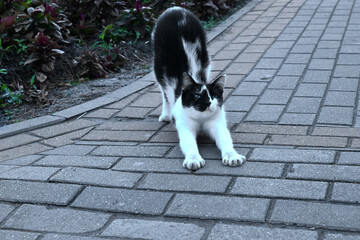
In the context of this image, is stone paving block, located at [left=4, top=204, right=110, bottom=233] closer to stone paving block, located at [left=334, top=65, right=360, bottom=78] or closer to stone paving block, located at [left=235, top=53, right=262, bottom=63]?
stone paving block, located at [left=334, top=65, right=360, bottom=78]

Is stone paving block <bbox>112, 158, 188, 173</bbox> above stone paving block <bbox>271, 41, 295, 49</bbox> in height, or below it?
above

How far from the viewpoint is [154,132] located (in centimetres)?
404

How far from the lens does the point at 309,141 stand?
3547 mm

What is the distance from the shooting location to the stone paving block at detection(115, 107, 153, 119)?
14.6ft

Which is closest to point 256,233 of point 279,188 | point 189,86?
point 279,188

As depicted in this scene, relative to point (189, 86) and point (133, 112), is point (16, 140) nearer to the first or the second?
point (133, 112)

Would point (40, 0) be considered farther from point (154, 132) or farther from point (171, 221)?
point (171, 221)

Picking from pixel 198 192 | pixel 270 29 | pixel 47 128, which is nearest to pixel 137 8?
pixel 270 29

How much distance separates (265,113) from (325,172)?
124 cm

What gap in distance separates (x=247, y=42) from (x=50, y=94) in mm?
2854

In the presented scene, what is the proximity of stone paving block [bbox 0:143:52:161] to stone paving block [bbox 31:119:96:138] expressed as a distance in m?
0.20

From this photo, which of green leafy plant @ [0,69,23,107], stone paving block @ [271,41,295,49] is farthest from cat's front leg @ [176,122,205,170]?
stone paving block @ [271,41,295,49]

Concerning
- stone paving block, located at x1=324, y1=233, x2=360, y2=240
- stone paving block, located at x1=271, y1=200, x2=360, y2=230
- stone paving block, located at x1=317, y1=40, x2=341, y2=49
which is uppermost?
stone paving block, located at x1=324, y1=233, x2=360, y2=240

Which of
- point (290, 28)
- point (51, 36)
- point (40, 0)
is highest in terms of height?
point (40, 0)
